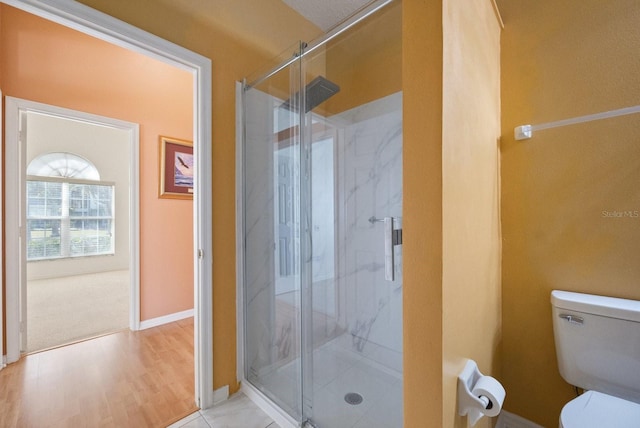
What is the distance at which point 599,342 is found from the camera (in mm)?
1081

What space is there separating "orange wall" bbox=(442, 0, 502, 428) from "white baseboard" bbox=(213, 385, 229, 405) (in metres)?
1.36

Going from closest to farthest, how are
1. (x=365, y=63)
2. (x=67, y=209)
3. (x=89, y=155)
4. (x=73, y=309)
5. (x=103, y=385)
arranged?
(x=103, y=385), (x=365, y=63), (x=73, y=309), (x=67, y=209), (x=89, y=155)

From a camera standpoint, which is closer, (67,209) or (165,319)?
(165,319)

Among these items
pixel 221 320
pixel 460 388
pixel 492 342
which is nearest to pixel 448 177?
pixel 460 388

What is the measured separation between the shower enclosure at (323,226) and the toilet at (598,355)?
810 millimetres

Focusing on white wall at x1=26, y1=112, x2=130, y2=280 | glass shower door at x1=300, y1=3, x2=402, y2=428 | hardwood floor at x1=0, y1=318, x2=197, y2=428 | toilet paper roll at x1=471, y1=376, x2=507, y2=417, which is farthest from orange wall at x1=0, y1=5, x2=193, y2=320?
toilet paper roll at x1=471, y1=376, x2=507, y2=417

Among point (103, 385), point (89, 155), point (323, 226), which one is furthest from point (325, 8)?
point (89, 155)

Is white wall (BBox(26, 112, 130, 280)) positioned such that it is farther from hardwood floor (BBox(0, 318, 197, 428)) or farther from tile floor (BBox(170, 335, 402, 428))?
tile floor (BBox(170, 335, 402, 428))

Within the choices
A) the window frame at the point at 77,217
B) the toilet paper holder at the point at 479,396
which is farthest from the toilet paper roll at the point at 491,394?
the window frame at the point at 77,217

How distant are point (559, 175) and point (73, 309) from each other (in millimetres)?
4757

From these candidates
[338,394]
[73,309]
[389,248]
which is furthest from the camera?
[73,309]

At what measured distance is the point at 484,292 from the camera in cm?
117

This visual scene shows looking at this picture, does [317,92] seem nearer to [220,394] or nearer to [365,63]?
[365,63]

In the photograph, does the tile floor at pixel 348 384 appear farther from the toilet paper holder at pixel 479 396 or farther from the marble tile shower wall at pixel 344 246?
the toilet paper holder at pixel 479 396
